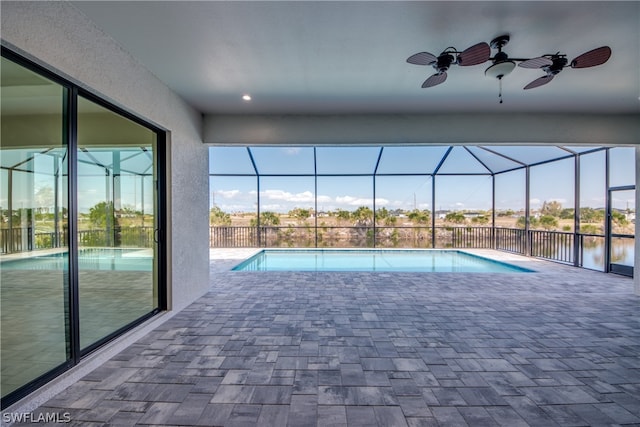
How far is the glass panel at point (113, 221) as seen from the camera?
8.09ft

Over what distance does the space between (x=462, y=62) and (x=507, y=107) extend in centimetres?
230

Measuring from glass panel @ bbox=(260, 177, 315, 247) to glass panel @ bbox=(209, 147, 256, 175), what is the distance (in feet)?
2.15

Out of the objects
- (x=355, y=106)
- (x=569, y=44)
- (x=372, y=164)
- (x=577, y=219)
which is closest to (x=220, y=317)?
(x=355, y=106)

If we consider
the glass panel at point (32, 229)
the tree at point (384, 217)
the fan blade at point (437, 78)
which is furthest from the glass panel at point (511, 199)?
the glass panel at point (32, 229)

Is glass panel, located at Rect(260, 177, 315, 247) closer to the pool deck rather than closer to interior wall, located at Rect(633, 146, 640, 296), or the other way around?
the pool deck

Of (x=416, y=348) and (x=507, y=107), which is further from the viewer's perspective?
(x=507, y=107)

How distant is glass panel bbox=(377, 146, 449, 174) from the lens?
827cm

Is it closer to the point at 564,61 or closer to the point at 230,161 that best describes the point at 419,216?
the point at 230,161

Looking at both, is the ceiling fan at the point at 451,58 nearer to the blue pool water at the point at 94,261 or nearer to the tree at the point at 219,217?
the blue pool water at the point at 94,261

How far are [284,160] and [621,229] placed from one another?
7.86 metres

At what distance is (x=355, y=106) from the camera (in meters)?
4.07

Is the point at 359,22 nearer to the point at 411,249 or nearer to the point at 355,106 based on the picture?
the point at 355,106

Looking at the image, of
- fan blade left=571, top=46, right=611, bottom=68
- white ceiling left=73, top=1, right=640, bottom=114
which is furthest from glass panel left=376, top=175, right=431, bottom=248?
fan blade left=571, top=46, right=611, bottom=68

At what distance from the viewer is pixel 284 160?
8.58 metres
